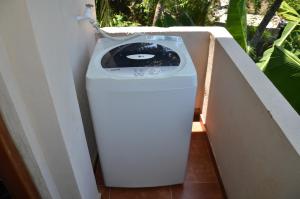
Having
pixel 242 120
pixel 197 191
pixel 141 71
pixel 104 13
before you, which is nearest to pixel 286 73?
pixel 242 120

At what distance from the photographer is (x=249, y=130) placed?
1.20 metres

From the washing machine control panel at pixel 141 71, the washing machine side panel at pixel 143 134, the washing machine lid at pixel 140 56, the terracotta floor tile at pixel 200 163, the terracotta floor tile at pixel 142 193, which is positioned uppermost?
the washing machine lid at pixel 140 56

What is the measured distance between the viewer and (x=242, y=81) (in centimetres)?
125

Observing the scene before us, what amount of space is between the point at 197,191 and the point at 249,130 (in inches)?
26.8

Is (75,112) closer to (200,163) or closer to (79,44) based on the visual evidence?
(79,44)

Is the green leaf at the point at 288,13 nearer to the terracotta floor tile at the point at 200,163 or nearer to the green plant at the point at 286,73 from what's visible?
the green plant at the point at 286,73

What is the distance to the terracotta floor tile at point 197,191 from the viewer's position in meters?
1.63

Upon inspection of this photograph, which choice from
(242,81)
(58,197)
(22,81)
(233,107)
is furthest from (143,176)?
(22,81)

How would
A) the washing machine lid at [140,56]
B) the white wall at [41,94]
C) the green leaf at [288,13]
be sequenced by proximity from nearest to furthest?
the white wall at [41,94], the washing machine lid at [140,56], the green leaf at [288,13]

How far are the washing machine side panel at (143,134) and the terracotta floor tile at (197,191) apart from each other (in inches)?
3.6

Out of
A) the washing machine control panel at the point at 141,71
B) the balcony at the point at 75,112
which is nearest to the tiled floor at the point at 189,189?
the balcony at the point at 75,112

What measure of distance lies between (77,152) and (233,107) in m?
0.88

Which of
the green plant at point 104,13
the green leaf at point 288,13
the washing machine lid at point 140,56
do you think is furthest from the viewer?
the green plant at point 104,13

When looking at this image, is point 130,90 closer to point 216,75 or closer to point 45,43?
point 45,43
